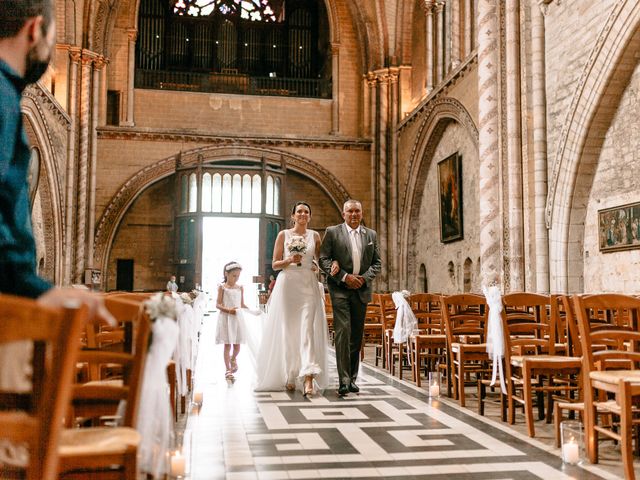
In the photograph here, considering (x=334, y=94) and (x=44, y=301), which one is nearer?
(x=44, y=301)

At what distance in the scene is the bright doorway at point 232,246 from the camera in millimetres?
21594

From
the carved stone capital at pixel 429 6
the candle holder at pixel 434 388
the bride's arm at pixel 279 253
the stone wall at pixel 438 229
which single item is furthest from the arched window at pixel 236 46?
the candle holder at pixel 434 388

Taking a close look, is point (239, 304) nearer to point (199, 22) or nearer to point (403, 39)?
point (403, 39)

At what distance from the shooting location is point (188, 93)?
74.2 feet

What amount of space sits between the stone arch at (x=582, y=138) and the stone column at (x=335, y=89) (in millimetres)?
12181

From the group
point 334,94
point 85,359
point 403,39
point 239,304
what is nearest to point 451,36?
point 403,39

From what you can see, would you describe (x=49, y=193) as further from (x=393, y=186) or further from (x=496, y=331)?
(x=496, y=331)

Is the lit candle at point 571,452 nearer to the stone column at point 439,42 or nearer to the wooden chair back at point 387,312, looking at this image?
the wooden chair back at point 387,312

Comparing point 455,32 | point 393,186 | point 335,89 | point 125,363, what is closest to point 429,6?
point 455,32

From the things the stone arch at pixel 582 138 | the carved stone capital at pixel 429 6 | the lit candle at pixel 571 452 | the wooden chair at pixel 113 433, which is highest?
the carved stone capital at pixel 429 6

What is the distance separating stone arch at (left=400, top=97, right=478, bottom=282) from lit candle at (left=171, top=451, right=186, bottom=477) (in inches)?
511

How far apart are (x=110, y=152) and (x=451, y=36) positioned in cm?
1089

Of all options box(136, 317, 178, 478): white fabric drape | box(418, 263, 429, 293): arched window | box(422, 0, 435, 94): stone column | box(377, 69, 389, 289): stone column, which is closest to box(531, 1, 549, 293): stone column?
box(422, 0, 435, 94): stone column

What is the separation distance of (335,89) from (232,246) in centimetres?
637
